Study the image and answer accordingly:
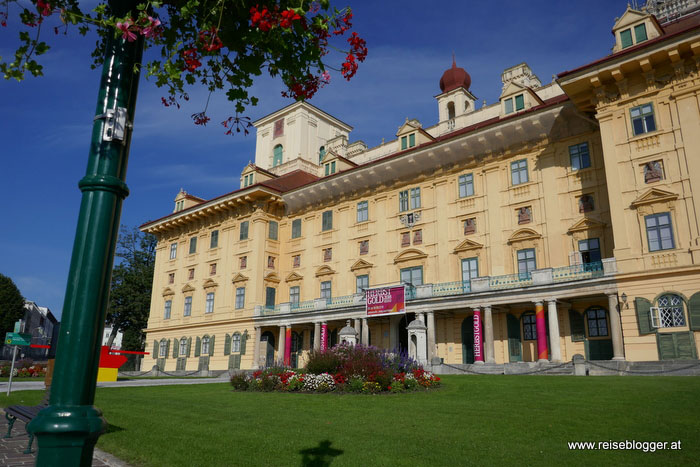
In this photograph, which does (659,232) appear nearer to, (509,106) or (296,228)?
(509,106)

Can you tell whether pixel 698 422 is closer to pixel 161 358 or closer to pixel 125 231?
pixel 161 358

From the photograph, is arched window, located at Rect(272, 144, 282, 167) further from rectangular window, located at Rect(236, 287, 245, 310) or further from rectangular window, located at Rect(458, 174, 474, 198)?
rectangular window, located at Rect(458, 174, 474, 198)

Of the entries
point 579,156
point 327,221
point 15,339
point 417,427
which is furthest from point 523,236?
point 15,339

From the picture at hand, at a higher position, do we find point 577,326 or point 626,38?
point 626,38

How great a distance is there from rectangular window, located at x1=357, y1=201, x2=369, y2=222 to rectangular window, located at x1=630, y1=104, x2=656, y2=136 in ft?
61.1

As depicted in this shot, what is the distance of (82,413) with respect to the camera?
235 centimetres

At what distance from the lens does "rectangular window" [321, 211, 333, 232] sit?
3994cm

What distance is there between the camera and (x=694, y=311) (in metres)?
21.2

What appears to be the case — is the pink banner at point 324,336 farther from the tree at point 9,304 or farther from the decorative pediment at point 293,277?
the tree at point 9,304

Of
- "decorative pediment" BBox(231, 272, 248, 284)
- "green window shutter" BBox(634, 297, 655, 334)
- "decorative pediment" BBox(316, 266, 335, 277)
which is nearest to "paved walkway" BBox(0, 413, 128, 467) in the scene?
"green window shutter" BBox(634, 297, 655, 334)

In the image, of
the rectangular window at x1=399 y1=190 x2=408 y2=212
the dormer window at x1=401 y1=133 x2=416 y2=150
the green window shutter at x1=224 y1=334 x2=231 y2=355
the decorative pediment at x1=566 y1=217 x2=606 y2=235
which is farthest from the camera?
the green window shutter at x1=224 y1=334 x2=231 y2=355

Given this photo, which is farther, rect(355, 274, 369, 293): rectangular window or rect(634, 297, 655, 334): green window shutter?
rect(355, 274, 369, 293): rectangular window

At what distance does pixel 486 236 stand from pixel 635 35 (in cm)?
1345

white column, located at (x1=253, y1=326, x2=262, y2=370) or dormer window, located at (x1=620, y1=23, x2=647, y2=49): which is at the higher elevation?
dormer window, located at (x1=620, y1=23, x2=647, y2=49)
